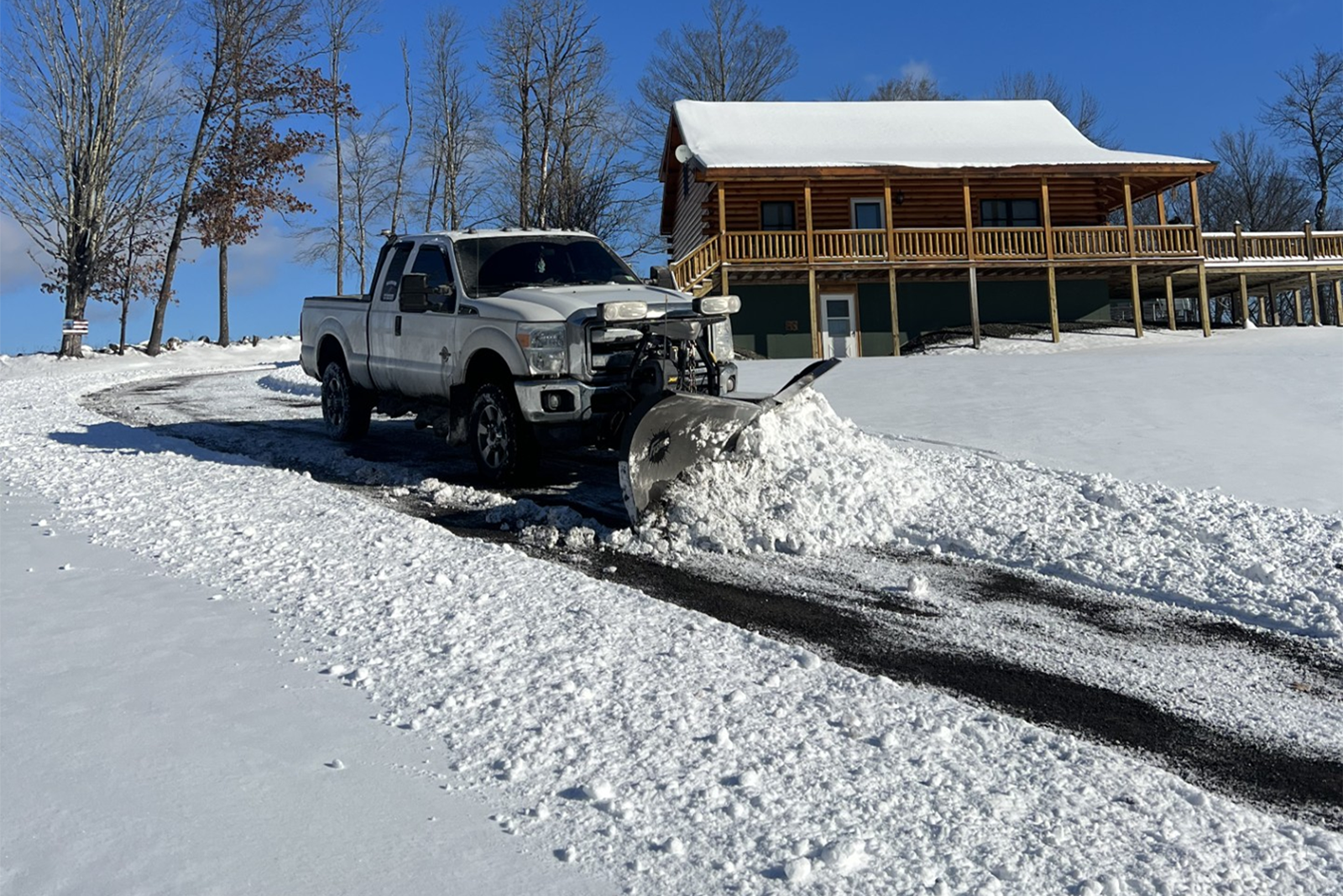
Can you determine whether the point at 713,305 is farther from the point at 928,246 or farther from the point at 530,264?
the point at 928,246

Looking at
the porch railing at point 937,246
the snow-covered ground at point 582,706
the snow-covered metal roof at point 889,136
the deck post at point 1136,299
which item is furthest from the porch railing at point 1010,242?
the snow-covered ground at point 582,706

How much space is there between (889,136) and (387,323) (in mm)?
22018

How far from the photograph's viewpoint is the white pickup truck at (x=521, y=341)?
7680mm

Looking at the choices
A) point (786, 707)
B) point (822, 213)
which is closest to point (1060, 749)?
point (786, 707)

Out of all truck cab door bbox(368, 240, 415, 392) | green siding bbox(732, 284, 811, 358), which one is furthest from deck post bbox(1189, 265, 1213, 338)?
truck cab door bbox(368, 240, 415, 392)

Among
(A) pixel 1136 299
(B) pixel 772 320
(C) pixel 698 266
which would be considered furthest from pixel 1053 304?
(C) pixel 698 266

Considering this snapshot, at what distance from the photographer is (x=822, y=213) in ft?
91.7

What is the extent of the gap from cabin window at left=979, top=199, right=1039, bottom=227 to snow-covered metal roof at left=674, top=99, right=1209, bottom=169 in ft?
4.89

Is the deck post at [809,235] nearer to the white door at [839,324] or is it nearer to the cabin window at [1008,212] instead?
the white door at [839,324]

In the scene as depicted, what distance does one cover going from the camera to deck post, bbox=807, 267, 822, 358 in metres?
24.0

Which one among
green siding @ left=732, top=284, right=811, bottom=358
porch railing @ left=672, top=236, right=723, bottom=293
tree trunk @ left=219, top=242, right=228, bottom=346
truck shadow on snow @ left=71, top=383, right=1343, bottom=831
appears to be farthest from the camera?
tree trunk @ left=219, top=242, right=228, bottom=346

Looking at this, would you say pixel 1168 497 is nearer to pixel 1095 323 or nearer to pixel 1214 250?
pixel 1095 323

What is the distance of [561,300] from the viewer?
7965mm

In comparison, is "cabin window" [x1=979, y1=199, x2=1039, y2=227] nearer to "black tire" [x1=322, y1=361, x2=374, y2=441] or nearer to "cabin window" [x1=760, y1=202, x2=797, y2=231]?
"cabin window" [x1=760, y1=202, x2=797, y2=231]
